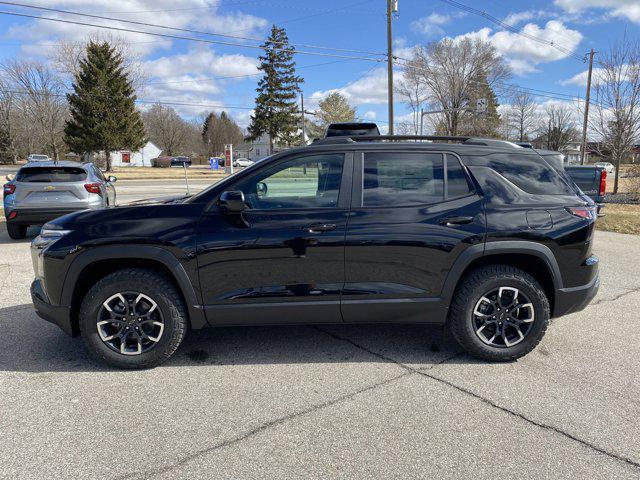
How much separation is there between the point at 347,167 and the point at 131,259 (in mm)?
1864

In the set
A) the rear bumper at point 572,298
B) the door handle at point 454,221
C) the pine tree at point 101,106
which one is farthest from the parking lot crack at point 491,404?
the pine tree at point 101,106

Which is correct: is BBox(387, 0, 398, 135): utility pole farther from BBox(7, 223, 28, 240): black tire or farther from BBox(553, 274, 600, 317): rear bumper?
BBox(553, 274, 600, 317): rear bumper

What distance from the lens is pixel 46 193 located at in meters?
8.61

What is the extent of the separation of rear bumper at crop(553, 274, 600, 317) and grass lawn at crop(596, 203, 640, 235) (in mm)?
8152

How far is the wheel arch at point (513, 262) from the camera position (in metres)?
3.55

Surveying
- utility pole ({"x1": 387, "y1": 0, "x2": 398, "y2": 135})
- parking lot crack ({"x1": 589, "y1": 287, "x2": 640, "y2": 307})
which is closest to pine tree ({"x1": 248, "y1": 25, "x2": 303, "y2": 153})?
utility pole ({"x1": 387, "y1": 0, "x2": 398, "y2": 135})

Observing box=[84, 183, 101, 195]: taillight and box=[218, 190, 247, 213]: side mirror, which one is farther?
box=[84, 183, 101, 195]: taillight

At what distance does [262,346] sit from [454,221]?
2.01m

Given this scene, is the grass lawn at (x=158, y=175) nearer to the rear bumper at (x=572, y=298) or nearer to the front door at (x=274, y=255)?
the front door at (x=274, y=255)

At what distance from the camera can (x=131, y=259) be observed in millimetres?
3506

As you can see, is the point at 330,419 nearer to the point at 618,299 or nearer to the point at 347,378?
the point at 347,378

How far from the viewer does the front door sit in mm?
3451

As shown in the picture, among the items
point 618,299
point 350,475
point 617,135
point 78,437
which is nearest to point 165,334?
point 78,437

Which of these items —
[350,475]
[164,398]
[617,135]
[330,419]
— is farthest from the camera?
[617,135]
